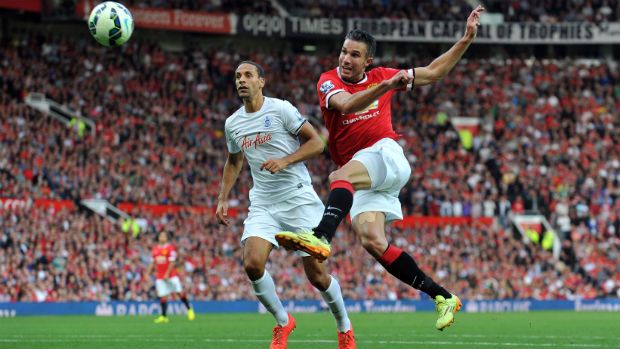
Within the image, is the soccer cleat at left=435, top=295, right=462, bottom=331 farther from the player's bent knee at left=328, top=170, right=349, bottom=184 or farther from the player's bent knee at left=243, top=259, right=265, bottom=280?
the player's bent knee at left=243, top=259, right=265, bottom=280

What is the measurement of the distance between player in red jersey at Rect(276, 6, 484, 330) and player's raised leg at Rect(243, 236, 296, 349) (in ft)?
3.52

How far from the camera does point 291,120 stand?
1144 cm

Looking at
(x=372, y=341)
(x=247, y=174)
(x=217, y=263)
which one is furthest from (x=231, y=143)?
(x=247, y=174)

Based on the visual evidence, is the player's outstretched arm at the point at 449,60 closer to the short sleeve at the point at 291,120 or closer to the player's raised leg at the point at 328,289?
the short sleeve at the point at 291,120

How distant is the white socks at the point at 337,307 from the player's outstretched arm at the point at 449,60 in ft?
8.05

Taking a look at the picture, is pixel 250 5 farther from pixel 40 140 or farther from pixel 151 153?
pixel 40 140

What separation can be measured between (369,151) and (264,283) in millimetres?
1862

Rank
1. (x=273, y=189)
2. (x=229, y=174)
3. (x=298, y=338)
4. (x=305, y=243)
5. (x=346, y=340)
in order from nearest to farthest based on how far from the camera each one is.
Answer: (x=305, y=243) < (x=346, y=340) < (x=273, y=189) < (x=229, y=174) < (x=298, y=338)

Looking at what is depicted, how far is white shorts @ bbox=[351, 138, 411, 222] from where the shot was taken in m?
10.2

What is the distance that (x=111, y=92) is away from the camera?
34969mm

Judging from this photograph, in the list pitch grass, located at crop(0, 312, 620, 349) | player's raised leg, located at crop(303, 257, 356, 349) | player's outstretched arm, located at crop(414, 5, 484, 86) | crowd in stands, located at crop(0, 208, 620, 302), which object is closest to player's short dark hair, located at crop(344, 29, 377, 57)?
player's outstretched arm, located at crop(414, 5, 484, 86)

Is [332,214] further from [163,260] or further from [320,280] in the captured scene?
[163,260]

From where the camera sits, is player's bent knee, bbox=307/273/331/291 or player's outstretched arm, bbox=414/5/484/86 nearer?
player's outstretched arm, bbox=414/5/484/86

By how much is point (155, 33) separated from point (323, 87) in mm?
30122
